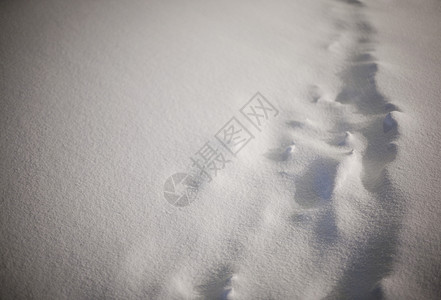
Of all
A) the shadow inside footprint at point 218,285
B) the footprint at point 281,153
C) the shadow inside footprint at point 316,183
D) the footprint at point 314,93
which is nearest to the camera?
the shadow inside footprint at point 218,285

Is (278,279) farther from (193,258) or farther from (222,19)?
(222,19)

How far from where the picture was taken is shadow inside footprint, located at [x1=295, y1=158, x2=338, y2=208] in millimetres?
891

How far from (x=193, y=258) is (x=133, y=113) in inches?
25.3

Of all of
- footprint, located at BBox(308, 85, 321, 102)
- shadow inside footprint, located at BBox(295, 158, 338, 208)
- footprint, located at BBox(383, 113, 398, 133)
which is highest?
footprint, located at BBox(308, 85, 321, 102)

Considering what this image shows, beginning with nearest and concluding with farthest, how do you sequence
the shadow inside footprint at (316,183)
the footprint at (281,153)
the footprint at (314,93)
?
the shadow inside footprint at (316,183)
the footprint at (281,153)
the footprint at (314,93)

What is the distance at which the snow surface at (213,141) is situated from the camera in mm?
766

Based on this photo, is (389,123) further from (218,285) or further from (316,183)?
(218,285)

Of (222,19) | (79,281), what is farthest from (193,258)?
(222,19)

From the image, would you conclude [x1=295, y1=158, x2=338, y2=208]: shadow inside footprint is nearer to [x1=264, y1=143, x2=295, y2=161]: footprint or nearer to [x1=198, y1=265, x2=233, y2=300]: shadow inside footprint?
[x1=264, y1=143, x2=295, y2=161]: footprint

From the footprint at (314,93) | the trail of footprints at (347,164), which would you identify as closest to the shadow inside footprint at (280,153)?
the trail of footprints at (347,164)

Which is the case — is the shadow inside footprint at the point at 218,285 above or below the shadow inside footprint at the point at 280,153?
below

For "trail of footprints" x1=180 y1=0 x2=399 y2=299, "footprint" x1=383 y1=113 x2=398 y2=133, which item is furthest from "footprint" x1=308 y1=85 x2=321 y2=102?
"footprint" x1=383 y1=113 x2=398 y2=133

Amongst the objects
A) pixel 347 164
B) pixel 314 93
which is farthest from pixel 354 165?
pixel 314 93

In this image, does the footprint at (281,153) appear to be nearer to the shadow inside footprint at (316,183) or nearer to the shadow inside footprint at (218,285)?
the shadow inside footprint at (316,183)
